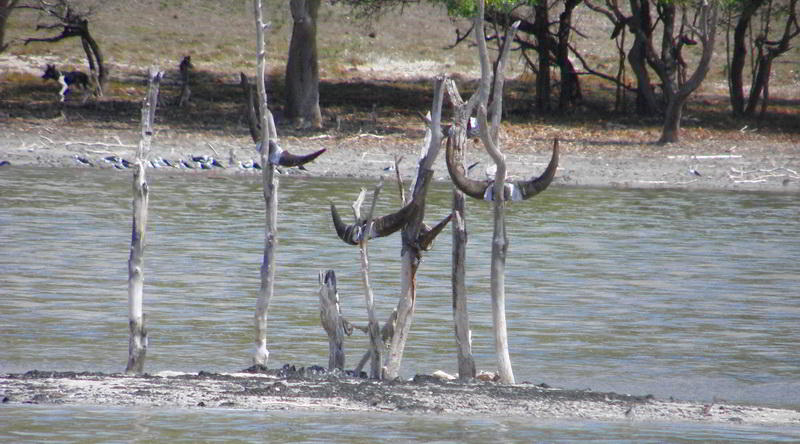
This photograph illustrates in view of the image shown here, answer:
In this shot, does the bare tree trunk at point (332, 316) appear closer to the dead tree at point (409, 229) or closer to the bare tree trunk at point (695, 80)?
the dead tree at point (409, 229)

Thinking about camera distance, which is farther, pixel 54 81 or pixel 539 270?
pixel 54 81

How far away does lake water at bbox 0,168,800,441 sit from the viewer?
7812 millimetres

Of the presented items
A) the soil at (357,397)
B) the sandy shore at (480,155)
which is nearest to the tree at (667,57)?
the sandy shore at (480,155)

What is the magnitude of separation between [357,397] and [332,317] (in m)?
1.06

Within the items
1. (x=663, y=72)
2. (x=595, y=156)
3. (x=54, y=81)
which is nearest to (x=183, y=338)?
(x=595, y=156)

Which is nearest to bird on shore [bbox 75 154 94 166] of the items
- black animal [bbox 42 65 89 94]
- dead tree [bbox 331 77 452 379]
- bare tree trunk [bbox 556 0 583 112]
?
black animal [bbox 42 65 89 94]

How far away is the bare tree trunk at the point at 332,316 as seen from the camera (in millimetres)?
8977

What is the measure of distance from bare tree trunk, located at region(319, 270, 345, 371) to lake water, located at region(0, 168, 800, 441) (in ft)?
3.04

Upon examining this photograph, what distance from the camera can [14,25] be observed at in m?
40.5

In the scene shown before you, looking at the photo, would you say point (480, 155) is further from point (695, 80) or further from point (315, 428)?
point (315, 428)

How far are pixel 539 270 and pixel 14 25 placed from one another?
1144 inches

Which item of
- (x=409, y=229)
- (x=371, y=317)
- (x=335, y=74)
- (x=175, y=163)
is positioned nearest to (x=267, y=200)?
(x=409, y=229)

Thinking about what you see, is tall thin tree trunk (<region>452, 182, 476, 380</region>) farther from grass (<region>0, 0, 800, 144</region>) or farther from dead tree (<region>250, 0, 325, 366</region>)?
grass (<region>0, 0, 800, 144</region>)

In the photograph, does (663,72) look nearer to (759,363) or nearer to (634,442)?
(759,363)
